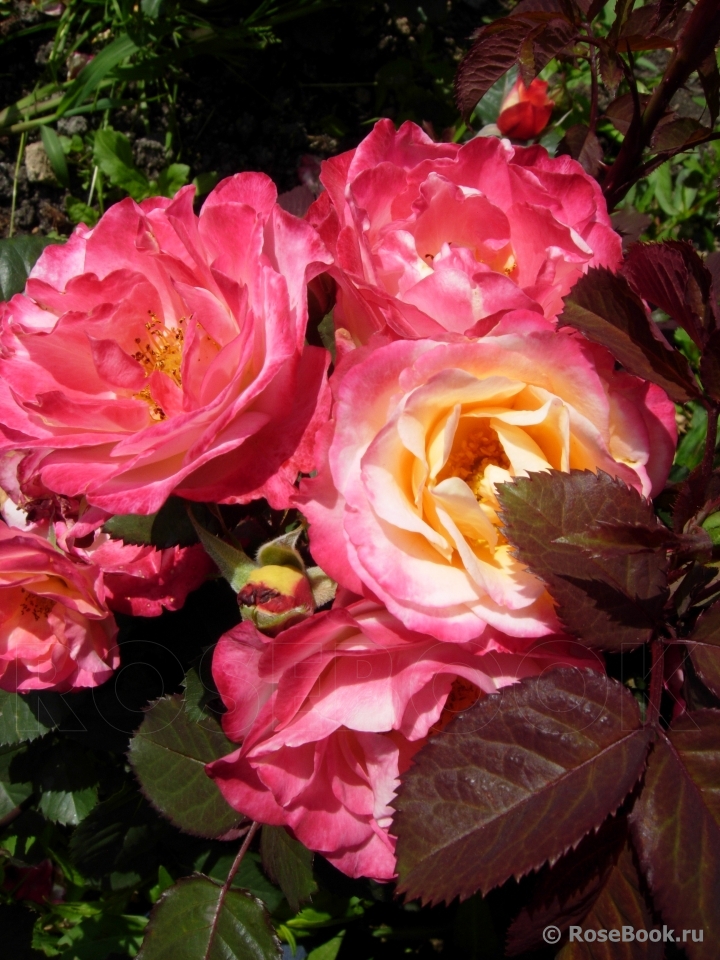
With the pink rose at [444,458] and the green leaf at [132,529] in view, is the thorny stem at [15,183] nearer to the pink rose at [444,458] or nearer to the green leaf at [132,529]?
the green leaf at [132,529]

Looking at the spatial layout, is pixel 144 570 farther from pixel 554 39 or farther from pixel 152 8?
pixel 152 8

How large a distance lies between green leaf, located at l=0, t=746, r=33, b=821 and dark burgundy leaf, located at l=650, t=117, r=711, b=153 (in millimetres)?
1151

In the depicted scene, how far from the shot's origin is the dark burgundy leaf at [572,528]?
20.4 inches

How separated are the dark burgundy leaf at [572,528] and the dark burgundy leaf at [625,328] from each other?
0.36 feet

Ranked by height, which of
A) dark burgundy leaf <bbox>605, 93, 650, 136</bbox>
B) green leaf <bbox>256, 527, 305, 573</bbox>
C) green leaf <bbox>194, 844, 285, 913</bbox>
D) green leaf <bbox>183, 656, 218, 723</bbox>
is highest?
dark burgundy leaf <bbox>605, 93, 650, 136</bbox>

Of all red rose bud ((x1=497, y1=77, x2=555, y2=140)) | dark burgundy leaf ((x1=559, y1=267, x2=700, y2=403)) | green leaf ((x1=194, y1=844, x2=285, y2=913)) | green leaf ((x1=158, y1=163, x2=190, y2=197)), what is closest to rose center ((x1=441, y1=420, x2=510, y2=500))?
dark burgundy leaf ((x1=559, y1=267, x2=700, y2=403))

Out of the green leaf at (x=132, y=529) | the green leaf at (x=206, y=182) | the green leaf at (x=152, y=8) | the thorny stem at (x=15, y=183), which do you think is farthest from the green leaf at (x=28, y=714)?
the green leaf at (x=152, y=8)

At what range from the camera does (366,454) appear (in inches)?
20.2

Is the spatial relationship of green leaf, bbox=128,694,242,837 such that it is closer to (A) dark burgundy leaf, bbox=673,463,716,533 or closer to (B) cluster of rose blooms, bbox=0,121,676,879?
(B) cluster of rose blooms, bbox=0,121,676,879

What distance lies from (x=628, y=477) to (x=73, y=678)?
0.62 metres

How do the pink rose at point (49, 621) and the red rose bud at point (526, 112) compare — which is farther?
the red rose bud at point (526, 112)

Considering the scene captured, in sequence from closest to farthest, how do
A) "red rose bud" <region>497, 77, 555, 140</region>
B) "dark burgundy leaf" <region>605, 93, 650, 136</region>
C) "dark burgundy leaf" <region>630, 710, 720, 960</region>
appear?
"dark burgundy leaf" <region>630, 710, 720, 960</region>
"dark burgundy leaf" <region>605, 93, 650, 136</region>
"red rose bud" <region>497, 77, 555, 140</region>

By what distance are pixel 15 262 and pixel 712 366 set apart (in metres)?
1.00

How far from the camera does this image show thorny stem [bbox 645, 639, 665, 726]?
1.87ft
